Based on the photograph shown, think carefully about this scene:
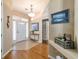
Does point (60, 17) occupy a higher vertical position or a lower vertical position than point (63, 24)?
higher

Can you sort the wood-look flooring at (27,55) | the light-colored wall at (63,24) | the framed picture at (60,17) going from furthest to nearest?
the wood-look flooring at (27,55)
the framed picture at (60,17)
the light-colored wall at (63,24)

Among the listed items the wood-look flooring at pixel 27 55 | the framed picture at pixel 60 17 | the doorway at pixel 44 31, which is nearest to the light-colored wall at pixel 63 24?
the framed picture at pixel 60 17

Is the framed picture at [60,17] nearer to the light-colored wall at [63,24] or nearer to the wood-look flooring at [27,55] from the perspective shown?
the light-colored wall at [63,24]

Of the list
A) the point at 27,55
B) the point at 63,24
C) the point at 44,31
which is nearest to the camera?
the point at 63,24

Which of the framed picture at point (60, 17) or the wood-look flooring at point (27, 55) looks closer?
the framed picture at point (60, 17)

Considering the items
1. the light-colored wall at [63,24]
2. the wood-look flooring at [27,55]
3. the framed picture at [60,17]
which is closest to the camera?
the light-colored wall at [63,24]

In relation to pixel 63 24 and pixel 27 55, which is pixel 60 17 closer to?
pixel 63 24

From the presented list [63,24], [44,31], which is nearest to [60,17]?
[63,24]

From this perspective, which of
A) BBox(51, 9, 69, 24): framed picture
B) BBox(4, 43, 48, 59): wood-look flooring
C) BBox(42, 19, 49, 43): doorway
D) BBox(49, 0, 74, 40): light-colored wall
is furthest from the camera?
BBox(42, 19, 49, 43): doorway

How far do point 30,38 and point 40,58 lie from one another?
34.4 feet

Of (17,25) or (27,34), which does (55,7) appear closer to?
(17,25)

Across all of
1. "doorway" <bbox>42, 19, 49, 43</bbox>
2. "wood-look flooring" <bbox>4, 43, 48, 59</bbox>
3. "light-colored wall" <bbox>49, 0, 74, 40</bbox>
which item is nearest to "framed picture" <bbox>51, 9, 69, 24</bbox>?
"light-colored wall" <bbox>49, 0, 74, 40</bbox>

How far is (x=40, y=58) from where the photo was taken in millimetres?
5855

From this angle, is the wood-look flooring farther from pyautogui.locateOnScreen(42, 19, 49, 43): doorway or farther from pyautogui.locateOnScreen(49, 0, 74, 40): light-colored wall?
pyautogui.locateOnScreen(42, 19, 49, 43): doorway
